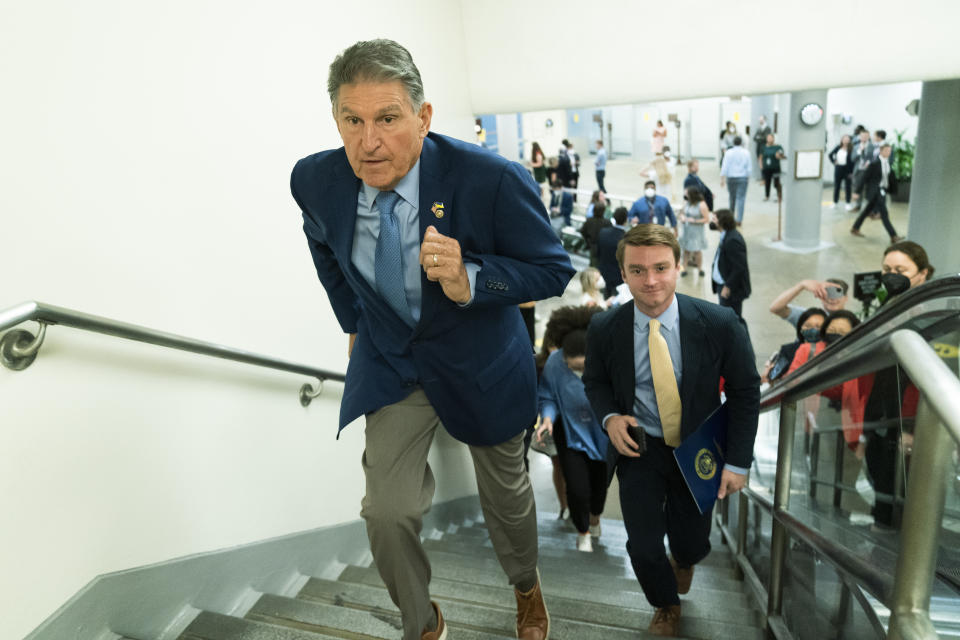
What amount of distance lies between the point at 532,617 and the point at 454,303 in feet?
3.48

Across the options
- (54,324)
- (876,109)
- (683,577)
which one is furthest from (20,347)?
(876,109)

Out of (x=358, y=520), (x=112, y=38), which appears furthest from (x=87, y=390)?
(x=358, y=520)

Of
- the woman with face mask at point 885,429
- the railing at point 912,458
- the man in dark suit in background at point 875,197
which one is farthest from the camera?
the man in dark suit in background at point 875,197

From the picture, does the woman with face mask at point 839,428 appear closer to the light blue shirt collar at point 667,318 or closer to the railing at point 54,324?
the light blue shirt collar at point 667,318

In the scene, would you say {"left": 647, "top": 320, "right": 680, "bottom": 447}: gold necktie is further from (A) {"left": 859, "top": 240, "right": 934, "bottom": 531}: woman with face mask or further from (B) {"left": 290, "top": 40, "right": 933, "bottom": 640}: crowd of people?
(A) {"left": 859, "top": 240, "right": 934, "bottom": 531}: woman with face mask

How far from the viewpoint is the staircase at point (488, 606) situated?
8.01ft

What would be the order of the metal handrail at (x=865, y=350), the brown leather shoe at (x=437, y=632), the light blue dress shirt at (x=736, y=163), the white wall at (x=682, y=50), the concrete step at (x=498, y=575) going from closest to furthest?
the metal handrail at (x=865, y=350) → the brown leather shoe at (x=437, y=632) → the concrete step at (x=498, y=575) → the white wall at (x=682, y=50) → the light blue dress shirt at (x=736, y=163)

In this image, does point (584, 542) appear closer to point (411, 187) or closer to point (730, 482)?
point (730, 482)

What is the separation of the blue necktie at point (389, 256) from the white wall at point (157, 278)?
0.80 metres

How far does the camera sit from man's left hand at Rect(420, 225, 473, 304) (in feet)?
6.00

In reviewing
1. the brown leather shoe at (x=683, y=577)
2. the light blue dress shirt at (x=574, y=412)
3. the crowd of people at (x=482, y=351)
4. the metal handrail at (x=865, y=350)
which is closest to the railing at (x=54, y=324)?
the crowd of people at (x=482, y=351)

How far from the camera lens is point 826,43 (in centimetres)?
500

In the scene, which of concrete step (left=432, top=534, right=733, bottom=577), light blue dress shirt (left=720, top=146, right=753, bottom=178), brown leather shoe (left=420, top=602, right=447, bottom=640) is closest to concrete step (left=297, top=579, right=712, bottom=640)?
brown leather shoe (left=420, top=602, right=447, bottom=640)

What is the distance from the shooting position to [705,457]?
266 cm
